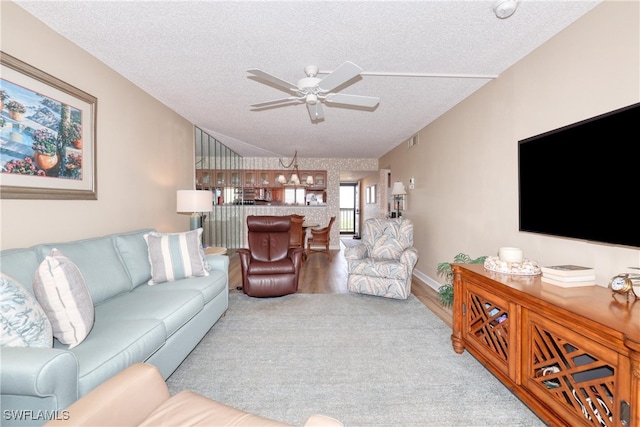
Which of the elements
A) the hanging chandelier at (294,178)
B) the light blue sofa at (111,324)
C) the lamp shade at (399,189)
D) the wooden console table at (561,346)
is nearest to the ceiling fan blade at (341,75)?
the wooden console table at (561,346)

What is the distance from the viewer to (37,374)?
108 cm

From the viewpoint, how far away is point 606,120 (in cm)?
171

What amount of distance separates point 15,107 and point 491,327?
3554 millimetres

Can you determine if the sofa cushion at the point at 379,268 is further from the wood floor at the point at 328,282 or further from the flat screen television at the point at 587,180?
the flat screen television at the point at 587,180

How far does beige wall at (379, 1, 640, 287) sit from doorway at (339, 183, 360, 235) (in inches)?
309

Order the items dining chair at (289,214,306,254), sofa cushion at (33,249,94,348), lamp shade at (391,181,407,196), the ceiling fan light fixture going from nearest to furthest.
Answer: sofa cushion at (33,249,94,348), the ceiling fan light fixture, lamp shade at (391,181,407,196), dining chair at (289,214,306,254)

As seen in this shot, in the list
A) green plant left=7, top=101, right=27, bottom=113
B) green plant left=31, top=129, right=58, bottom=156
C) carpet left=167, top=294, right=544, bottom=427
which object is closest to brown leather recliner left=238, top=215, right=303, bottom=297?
carpet left=167, top=294, right=544, bottom=427

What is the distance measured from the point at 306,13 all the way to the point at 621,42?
1.90 m

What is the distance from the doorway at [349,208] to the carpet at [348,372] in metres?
9.45

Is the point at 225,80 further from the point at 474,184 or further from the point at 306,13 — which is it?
the point at 474,184

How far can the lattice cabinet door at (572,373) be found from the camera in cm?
125

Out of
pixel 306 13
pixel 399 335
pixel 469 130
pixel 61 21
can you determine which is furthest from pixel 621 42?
pixel 61 21

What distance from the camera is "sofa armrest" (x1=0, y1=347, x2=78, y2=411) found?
1.07 metres

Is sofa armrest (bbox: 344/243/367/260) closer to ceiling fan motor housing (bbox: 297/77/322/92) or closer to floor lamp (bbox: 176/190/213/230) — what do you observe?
floor lamp (bbox: 176/190/213/230)
